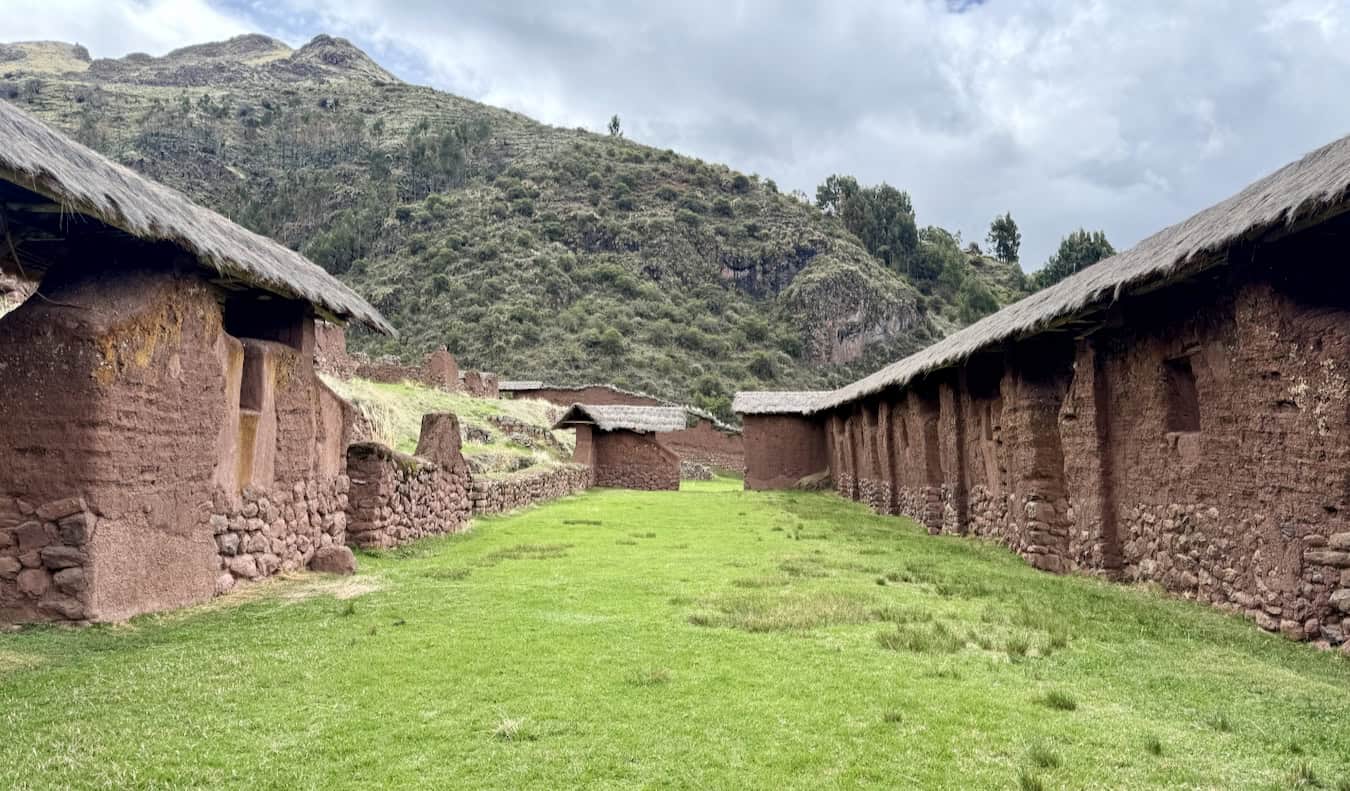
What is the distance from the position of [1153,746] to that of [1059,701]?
0.75 metres

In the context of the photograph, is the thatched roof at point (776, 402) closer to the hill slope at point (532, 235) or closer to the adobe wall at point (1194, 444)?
the adobe wall at point (1194, 444)

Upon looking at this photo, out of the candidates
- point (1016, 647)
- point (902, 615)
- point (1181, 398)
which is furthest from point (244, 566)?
point (1181, 398)

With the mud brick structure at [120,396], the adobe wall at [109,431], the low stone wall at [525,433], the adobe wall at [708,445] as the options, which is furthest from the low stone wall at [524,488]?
the adobe wall at [708,445]

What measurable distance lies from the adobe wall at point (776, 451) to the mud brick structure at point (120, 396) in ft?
76.5

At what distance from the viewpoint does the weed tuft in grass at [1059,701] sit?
4977 millimetres

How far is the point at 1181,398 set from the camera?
31.1ft

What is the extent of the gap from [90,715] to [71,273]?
432 cm

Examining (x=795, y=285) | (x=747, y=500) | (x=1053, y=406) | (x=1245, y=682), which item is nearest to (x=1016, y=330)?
(x=1053, y=406)

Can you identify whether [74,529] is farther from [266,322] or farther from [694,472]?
[694,472]

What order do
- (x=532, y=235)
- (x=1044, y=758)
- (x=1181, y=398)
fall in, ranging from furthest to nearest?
1. (x=532, y=235)
2. (x=1181, y=398)
3. (x=1044, y=758)

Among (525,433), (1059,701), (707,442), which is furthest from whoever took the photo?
(707,442)

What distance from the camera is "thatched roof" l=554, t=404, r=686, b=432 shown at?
29.0 meters

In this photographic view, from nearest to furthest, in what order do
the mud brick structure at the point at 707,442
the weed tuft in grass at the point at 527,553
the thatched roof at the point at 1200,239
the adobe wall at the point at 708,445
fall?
1. the thatched roof at the point at 1200,239
2. the weed tuft in grass at the point at 527,553
3. the mud brick structure at the point at 707,442
4. the adobe wall at the point at 708,445

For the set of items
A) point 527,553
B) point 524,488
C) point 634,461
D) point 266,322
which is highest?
point 266,322
